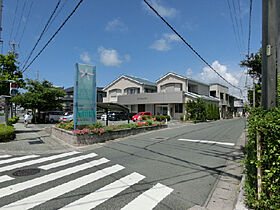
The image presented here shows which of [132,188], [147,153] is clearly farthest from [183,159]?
[132,188]

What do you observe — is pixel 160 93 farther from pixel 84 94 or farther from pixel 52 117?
pixel 84 94

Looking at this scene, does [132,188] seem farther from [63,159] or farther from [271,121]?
[63,159]

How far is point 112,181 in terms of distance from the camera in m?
4.77

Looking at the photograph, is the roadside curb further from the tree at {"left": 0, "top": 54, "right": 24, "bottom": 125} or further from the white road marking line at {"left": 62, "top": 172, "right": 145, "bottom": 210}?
the tree at {"left": 0, "top": 54, "right": 24, "bottom": 125}

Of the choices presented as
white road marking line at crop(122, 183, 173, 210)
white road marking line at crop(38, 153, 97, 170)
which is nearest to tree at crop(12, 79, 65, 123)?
white road marking line at crop(38, 153, 97, 170)

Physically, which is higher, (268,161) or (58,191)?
(268,161)

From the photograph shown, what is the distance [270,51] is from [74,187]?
559 centimetres

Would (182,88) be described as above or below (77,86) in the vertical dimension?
above

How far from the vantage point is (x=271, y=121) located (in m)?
2.89

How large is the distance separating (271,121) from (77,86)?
10352 millimetres

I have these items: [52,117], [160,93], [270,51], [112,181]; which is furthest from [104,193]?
[52,117]

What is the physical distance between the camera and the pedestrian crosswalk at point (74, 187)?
3.63m

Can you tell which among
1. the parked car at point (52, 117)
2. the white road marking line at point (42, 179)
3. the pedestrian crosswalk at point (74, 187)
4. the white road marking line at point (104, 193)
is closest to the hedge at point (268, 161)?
the pedestrian crosswalk at point (74, 187)

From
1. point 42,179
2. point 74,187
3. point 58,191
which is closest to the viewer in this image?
point 58,191
